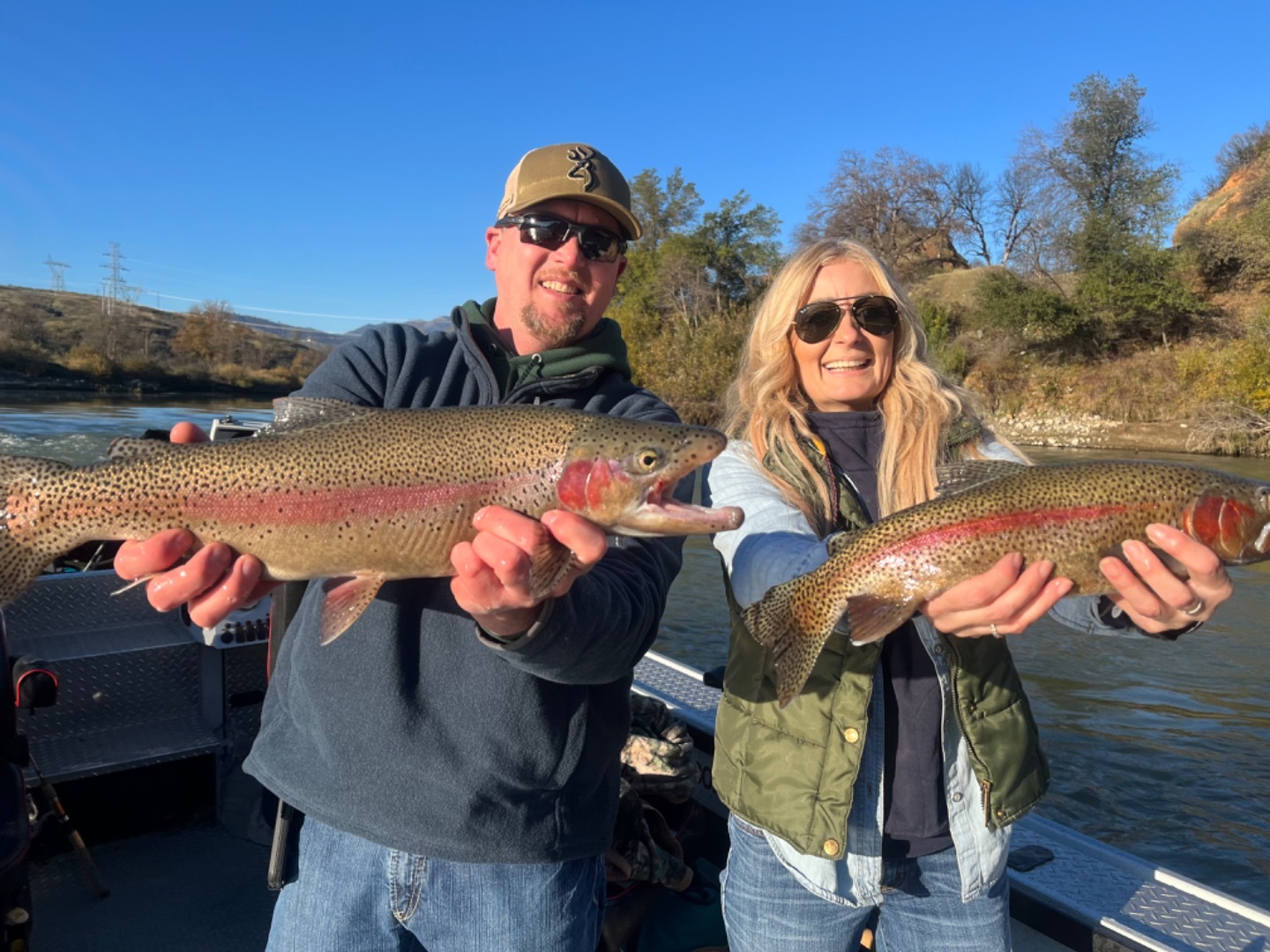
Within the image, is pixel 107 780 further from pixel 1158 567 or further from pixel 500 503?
pixel 1158 567

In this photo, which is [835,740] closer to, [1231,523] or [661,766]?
[1231,523]

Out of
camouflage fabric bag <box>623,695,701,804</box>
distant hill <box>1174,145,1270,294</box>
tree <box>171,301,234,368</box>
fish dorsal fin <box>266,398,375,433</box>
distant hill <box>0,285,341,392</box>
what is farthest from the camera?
tree <box>171,301,234,368</box>

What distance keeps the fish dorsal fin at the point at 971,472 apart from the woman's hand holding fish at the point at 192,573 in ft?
7.69

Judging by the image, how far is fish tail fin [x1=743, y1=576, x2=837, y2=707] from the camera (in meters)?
2.58

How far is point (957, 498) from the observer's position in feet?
9.16

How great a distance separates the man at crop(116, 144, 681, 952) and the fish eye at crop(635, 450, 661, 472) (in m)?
0.33

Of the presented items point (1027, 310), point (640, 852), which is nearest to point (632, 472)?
point (640, 852)

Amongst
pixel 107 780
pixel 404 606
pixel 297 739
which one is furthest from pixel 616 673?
pixel 107 780

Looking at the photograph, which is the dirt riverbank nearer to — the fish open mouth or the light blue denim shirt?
the light blue denim shirt

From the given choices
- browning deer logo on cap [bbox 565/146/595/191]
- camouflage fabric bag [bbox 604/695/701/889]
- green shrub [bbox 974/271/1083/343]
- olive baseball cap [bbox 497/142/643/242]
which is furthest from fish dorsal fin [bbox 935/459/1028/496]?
green shrub [bbox 974/271/1083/343]

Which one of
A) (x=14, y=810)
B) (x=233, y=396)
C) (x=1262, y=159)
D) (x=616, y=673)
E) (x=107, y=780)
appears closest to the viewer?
(x=616, y=673)

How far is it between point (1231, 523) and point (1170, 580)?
1.71 feet

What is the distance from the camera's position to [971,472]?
9.62 feet

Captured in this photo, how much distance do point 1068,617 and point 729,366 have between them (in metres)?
47.2
